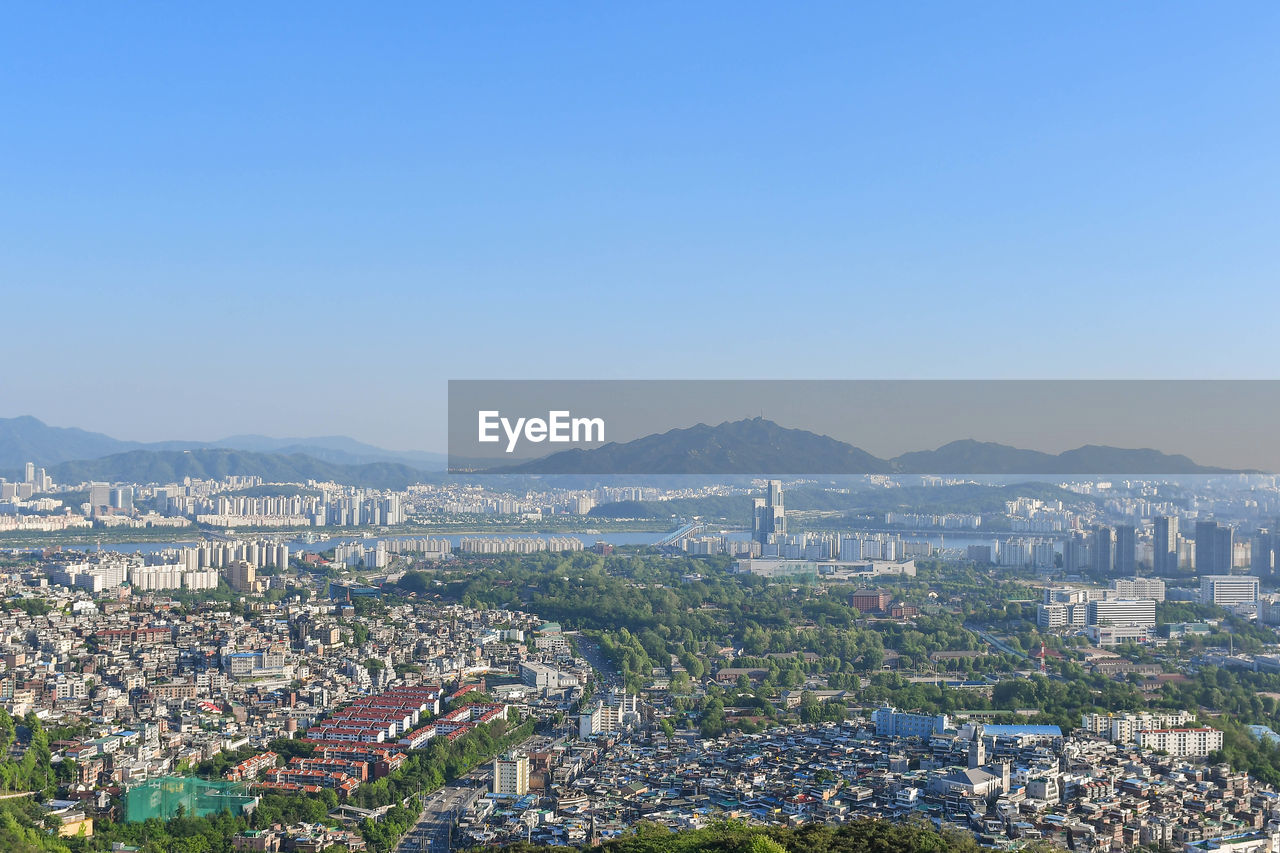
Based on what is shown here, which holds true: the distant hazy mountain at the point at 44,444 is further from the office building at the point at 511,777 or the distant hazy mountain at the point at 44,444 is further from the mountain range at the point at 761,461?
the office building at the point at 511,777

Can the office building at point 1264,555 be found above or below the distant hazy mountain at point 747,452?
below

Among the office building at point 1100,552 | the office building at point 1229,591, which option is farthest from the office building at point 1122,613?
the office building at point 1100,552

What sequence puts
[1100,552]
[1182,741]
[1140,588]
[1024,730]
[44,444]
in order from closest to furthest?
[1182,741], [1024,730], [1140,588], [1100,552], [44,444]

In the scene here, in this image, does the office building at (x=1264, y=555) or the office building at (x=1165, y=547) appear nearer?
the office building at (x=1264, y=555)

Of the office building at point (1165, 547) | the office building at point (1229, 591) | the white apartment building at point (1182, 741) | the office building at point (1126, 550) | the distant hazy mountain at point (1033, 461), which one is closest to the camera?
the white apartment building at point (1182, 741)

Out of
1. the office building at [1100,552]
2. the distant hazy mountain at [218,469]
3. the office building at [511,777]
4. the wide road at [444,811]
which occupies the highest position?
the distant hazy mountain at [218,469]

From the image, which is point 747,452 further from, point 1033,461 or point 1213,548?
point 1213,548

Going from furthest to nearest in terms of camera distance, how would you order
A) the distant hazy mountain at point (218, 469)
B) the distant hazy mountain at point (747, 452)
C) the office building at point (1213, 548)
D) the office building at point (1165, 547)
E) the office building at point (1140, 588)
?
the distant hazy mountain at point (218, 469), the distant hazy mountain at point (747, 452), the office building at point (1165, 547), the office building at point (1213, 548), the office building at point (1140, 588)

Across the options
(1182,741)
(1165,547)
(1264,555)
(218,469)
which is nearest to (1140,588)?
(1264,555)
